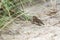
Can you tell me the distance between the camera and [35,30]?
221 cm

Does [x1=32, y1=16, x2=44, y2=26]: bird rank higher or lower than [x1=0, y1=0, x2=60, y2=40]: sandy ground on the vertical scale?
higher

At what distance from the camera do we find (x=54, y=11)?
8.46 ft

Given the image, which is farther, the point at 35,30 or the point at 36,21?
the point at 36,21

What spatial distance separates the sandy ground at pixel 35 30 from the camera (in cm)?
208

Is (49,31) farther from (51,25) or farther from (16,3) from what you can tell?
(16,3)

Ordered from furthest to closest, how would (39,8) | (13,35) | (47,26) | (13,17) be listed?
(39,8) < (13,17) < (47,26) < (13,35)

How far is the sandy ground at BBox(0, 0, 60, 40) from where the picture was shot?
2078 mm

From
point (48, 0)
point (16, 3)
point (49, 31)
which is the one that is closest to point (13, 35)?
point (49, 31)

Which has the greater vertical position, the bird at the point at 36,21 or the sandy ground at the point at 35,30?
the bird at the point at 36,21

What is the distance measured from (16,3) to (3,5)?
226 millimetres

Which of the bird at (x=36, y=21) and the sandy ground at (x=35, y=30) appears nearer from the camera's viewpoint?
the sandy ground at (x=35, y=30)

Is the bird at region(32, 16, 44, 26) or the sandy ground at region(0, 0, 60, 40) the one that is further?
the bird at region(32, 16, 44, 26)

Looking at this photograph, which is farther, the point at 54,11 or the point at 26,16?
the point at 54,11

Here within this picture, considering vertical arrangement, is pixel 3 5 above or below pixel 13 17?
above
